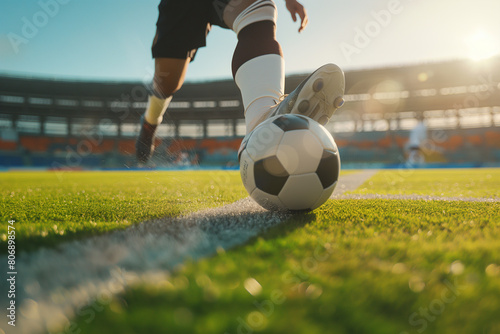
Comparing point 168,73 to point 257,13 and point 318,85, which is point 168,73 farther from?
point 318,85

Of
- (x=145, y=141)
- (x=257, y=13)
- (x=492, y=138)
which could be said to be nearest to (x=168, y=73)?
(x=257, y=13)

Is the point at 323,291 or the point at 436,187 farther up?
the point at 323,291

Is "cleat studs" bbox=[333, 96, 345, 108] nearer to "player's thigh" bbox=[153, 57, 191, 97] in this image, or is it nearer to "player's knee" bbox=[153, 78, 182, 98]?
"player's thigh" bbox=[153, 57, 191, 97]

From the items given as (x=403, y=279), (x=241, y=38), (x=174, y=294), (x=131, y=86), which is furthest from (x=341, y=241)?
(x=131, y=86)

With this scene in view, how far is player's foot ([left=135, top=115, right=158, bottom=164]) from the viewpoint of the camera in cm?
398

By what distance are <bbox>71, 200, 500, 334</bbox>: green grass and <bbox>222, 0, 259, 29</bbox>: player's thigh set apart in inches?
65.5

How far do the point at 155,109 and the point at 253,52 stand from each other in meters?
2.06

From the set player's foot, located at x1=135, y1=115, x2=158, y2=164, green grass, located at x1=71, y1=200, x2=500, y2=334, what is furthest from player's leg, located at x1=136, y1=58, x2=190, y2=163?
green grass, located at x1=71, y1=200, x2=500, y2=334

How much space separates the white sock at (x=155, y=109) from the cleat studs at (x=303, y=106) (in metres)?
2.19

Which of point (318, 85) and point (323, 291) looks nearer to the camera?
point (323, 291)

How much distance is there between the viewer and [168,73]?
284 cm

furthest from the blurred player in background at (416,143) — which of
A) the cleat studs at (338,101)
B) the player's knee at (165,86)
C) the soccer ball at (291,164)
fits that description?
the soccer ball at (291,164)

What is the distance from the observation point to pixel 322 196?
1.46 metres

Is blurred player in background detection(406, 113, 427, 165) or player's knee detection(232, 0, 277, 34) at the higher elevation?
player's knee detection(232, 0, 277, 34)
